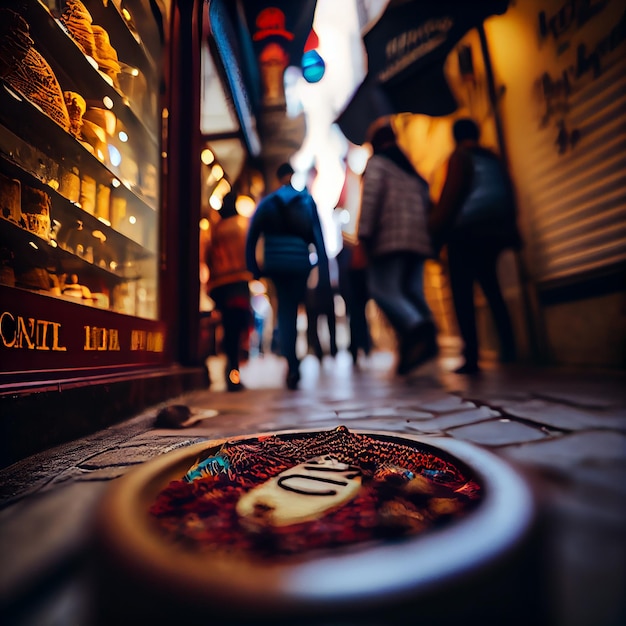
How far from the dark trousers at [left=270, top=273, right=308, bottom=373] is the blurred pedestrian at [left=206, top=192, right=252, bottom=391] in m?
0.29

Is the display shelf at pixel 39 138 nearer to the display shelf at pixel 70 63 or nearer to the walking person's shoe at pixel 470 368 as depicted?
A: the display shelf at pixel 70 63

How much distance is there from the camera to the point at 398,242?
3.14 m

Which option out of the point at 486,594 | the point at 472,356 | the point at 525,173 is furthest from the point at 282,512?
the point at 525,173

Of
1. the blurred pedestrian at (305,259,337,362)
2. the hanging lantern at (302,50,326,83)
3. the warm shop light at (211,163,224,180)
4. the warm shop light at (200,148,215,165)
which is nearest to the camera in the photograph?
the hanging lantern at (302,50,326,83)

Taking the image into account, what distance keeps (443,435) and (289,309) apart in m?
2.00

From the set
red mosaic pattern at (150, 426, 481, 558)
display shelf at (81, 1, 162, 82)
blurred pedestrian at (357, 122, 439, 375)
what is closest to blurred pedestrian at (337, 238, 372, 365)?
blurred pedestrian at (357, 122, 439, 375)

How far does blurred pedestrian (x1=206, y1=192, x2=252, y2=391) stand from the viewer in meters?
3.05

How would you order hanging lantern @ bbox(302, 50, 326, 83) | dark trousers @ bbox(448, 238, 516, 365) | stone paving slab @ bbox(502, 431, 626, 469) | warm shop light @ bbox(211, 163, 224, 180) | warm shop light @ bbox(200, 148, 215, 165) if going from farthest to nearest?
warm shop light @ bbox(211, 163, 224, 180) < warm shop light @ bbox(200, 148, 215, 165) < hanging lantern @ bbox(302, 50, 326, 83) < dark trousers @ bbox(448, 238, 516, 365) < stone paving slab @ bbox(502, 431, 626, 469)

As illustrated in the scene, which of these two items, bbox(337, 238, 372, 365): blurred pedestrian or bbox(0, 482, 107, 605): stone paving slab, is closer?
bbox(0, 482, 107, 605): stone paving slab

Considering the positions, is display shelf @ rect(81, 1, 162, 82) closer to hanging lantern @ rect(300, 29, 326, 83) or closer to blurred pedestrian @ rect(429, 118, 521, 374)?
hanging lantern @ rect(300, 29, 326, 83)

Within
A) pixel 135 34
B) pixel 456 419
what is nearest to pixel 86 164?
pixel 135 34

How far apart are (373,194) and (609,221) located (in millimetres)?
1739

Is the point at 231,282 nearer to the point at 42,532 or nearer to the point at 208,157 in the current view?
the point at 208,157

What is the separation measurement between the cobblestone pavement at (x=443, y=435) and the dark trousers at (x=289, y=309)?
66 centimetres
